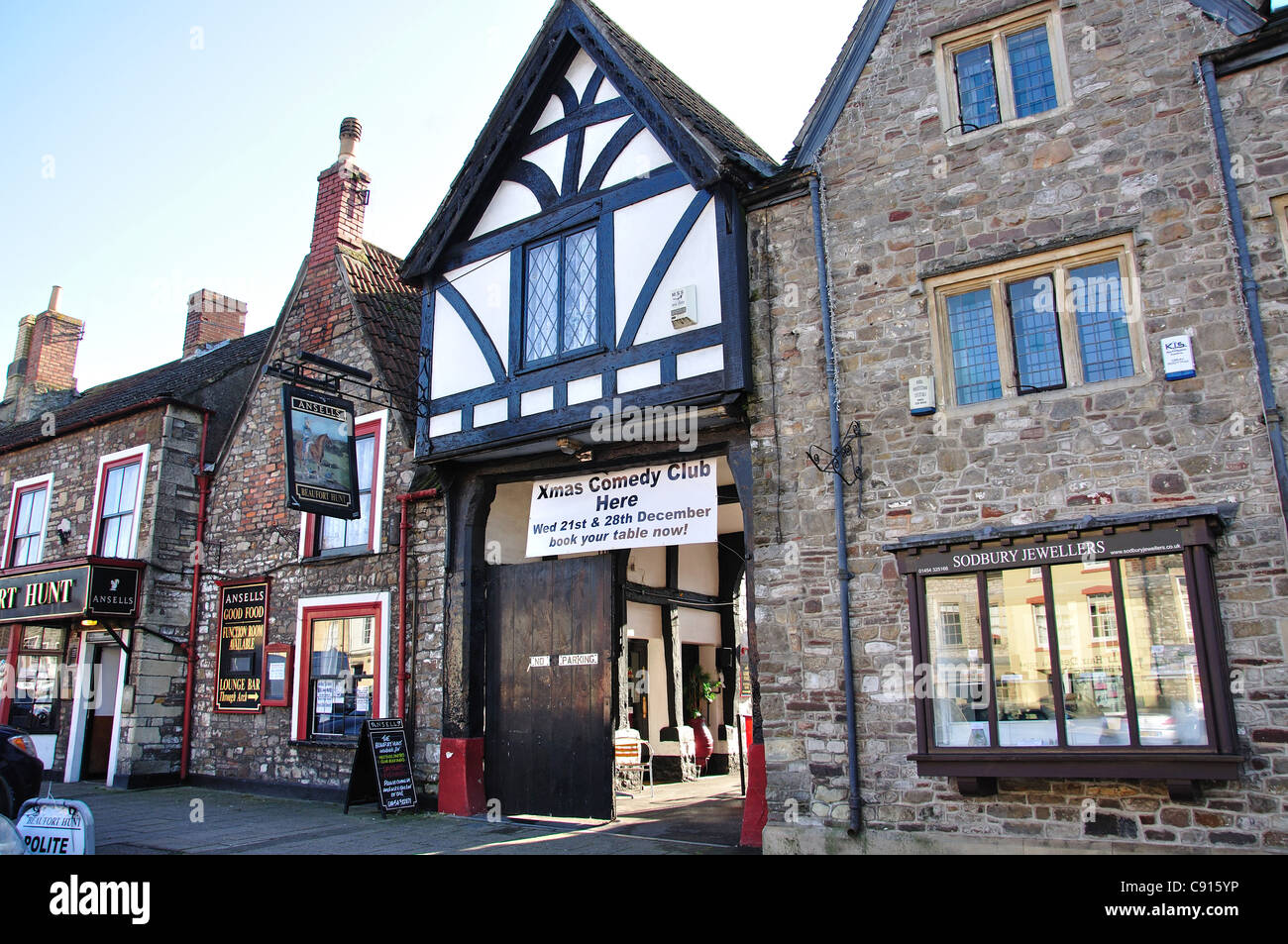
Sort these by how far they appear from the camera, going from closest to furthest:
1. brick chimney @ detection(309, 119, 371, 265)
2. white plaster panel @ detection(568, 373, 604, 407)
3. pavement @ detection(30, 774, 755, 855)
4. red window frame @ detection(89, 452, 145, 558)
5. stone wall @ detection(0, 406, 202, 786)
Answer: pavement @ detection(30, 774, 755, 855)
white plaster panel @ detection(568, 373, 604, 407)
stone wall @ detection(0, 406, 202, 786)
brick chimney @ detection(309, 119, 371, 265)
red window frame @ detection(89, 452, 145, 558)

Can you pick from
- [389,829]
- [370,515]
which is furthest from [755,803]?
[370,515]

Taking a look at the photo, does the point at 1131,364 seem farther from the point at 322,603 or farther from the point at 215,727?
the point at 215,727

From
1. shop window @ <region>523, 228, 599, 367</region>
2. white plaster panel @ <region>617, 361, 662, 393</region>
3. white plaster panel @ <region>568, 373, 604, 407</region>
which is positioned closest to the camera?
white plaster panel @ <region>617, 361, 662, 393</region>

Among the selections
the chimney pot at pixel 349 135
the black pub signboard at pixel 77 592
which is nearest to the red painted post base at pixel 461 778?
the black pub signboard at pixel 77 592

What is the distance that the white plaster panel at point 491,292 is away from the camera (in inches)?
446

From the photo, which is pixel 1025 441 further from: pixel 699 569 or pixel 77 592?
pixel 77 592

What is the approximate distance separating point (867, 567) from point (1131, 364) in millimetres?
2772

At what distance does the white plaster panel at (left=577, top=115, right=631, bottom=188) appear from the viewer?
1086cm

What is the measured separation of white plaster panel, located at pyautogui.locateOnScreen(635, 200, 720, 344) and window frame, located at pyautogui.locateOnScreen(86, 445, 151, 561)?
34.4ft

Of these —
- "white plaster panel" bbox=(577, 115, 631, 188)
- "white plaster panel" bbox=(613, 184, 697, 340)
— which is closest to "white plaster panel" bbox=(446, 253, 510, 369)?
"white plaster panel" bbox=(577, 115, 631, 188)

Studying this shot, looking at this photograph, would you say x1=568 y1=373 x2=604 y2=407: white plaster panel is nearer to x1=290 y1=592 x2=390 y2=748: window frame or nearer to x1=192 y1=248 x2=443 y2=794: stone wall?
x1=192 y1=248 x2=443 y2=794: stone wall

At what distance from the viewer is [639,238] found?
10227 mm

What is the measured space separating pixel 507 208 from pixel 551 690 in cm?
607

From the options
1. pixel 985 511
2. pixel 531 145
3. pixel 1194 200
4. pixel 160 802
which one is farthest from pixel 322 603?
pixel 1194 200
